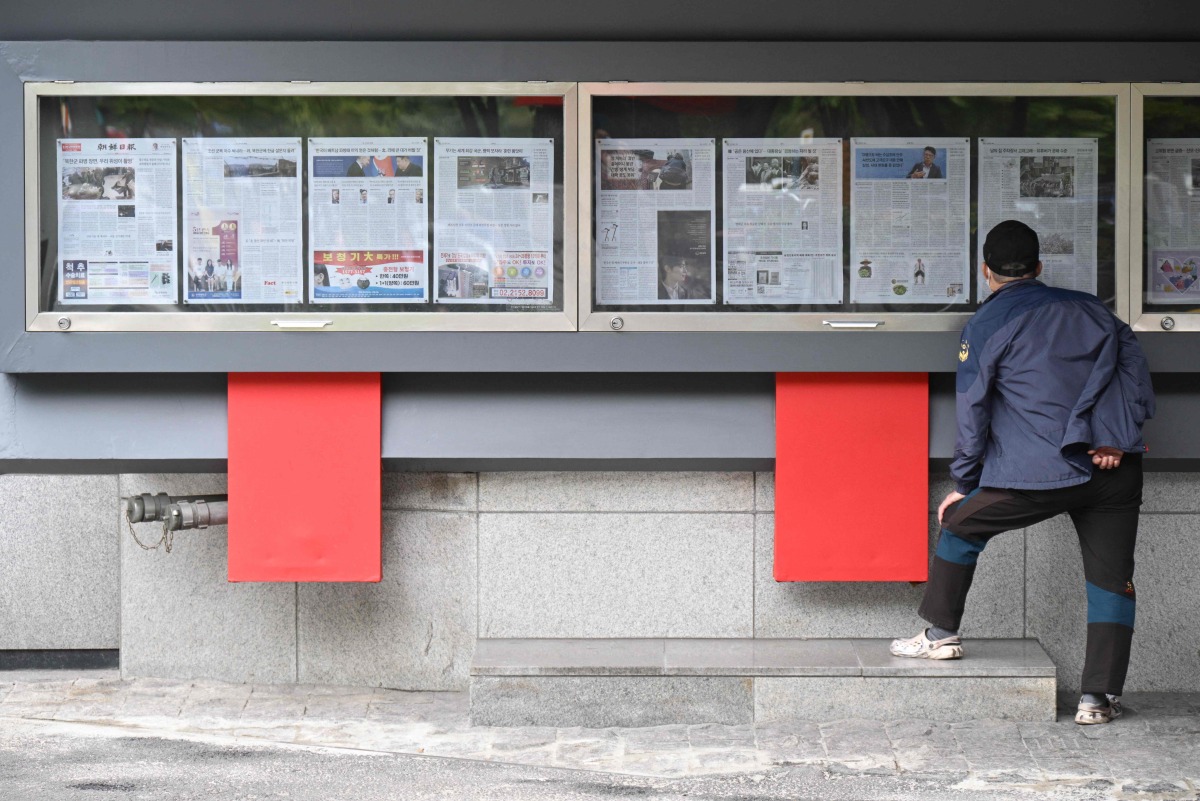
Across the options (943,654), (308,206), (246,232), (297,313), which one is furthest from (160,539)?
(943,654)

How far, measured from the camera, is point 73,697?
241 inches

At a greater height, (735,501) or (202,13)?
(202,13)

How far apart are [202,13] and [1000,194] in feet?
11.2

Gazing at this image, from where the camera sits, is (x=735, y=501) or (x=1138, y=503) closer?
(x=1138, y=503)

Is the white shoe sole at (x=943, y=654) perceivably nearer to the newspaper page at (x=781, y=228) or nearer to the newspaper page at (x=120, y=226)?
the newspaper page at (x=781, y=228)

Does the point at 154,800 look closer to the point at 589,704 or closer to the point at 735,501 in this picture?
the point at 589,704

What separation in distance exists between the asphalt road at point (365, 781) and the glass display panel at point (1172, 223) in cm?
210

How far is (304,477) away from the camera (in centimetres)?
564

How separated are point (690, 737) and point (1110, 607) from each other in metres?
1.71

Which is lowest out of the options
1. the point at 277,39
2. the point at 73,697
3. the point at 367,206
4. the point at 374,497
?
the point at 73,697

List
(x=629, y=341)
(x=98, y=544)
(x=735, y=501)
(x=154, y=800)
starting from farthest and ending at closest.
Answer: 1. (x=98, y=544)
2. (x=735, y=501)
3. (x=629, y=341)
4. (x=154, y=800)

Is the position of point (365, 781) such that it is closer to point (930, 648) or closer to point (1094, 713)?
point (930, 648)

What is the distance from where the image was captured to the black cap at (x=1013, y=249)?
5.20 metres

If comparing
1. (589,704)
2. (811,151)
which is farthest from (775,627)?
(811,151)
